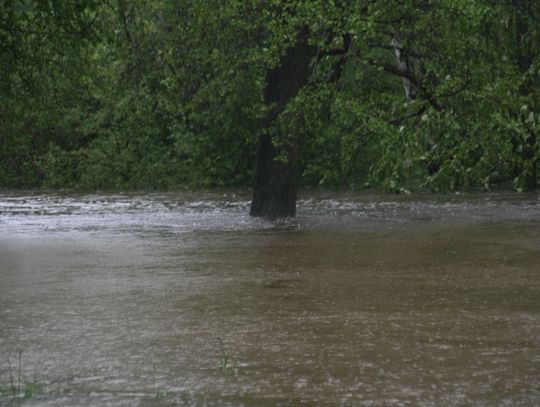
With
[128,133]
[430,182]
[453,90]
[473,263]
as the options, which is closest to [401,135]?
[453,90]

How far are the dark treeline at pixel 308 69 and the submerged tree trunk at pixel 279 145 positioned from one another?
2cm

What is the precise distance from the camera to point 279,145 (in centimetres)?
2000

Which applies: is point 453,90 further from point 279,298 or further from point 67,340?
point 67,340

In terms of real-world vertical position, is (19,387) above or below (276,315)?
above

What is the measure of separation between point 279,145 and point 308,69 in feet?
5.21

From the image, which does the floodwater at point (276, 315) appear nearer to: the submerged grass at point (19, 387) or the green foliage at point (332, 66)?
the submerged grass at point (19, 387)

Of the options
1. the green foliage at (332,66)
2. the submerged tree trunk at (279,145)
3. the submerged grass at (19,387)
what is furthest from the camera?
the submerged tree trunk at (279,145)

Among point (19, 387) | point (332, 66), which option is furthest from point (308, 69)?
point (19, 387)

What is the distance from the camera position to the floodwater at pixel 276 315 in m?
7.01

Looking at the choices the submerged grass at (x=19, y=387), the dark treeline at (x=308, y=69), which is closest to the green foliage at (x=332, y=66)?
the dark treeline at (x=308, y=69)

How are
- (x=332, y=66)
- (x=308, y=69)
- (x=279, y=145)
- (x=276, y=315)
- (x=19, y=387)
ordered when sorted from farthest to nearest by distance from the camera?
(x=332, y=66)
(x=308, y=69)
(x=279, y=145)
(x=276, y=315)
(x=19, y=387)

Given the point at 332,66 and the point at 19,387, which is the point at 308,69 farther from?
the point at 19,387

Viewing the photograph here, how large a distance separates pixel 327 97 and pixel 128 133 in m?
15.3

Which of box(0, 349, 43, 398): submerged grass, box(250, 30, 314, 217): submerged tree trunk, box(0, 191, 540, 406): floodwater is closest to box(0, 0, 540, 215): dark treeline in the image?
box(250, 30, 314, 217): submerged tree trunk
